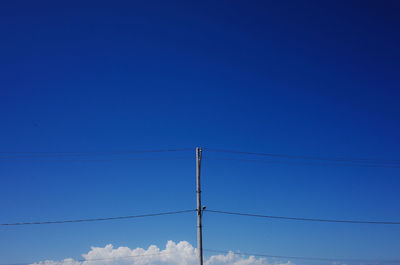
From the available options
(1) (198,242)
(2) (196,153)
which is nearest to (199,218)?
(1) (198,242)

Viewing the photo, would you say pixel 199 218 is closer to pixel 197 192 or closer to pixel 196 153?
pixel 197 192

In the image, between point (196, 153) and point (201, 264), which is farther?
point (196, 153)

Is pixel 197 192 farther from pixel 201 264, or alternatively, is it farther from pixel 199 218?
pixel 201 264

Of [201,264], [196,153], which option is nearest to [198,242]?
[201,264]

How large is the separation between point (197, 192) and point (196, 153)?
10.6 feet

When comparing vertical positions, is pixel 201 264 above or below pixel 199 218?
below

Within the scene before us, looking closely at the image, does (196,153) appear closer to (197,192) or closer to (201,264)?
(197,192)

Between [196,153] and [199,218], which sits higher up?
[196,153]

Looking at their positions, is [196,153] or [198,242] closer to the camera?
[198,242]

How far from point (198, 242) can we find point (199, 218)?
178cm

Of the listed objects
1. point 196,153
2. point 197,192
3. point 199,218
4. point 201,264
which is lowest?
point 201,264

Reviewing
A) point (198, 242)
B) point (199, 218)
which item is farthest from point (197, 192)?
point (198, 242)

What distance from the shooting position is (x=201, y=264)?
26.8 meters

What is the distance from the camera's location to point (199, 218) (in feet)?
90.1
